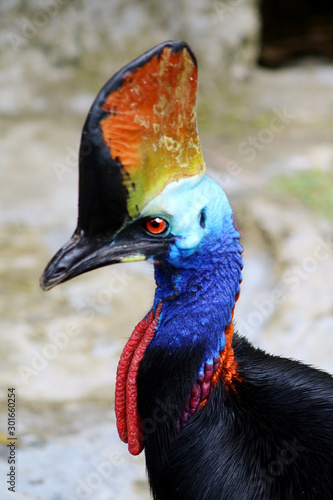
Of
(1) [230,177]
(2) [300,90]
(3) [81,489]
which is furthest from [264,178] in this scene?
(3) [81,489]

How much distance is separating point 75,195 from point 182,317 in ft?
9.95

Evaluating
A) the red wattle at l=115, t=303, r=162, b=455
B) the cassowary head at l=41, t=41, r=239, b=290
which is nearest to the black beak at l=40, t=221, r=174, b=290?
the cassowary head at l=41, t=41, r=239, b=290

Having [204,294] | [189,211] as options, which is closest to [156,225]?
[189,211]

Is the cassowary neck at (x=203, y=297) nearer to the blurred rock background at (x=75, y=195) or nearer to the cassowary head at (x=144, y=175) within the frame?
the cassowary head at (x=144, y=175)

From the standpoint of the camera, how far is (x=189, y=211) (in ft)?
5.02

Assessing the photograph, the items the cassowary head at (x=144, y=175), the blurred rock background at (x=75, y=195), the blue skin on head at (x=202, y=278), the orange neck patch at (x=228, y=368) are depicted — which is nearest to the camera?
the cassowary head at (x=144, y=175)

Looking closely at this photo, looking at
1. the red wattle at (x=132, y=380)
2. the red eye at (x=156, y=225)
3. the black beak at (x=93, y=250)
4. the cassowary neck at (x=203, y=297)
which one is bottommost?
the red wattle at (x=132, y=380)

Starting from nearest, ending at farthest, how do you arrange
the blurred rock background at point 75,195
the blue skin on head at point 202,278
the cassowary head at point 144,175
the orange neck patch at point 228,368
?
the cassowary head at point 144,175 → the blue skin on head at point 202,278 → the orange neck patch at point 228,368 → the blurred rock background at point 75,195

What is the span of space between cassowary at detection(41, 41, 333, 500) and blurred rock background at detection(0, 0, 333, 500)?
3.23ft

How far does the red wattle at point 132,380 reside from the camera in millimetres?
1696

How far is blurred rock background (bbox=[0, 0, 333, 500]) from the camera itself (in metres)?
2.94

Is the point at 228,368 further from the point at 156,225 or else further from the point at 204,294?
the point at 156,225

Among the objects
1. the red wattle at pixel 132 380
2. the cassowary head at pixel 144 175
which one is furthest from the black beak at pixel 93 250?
the red wattle at pixel 132 380

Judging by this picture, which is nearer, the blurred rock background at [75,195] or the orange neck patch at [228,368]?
the orange neck patch at [228,368]
